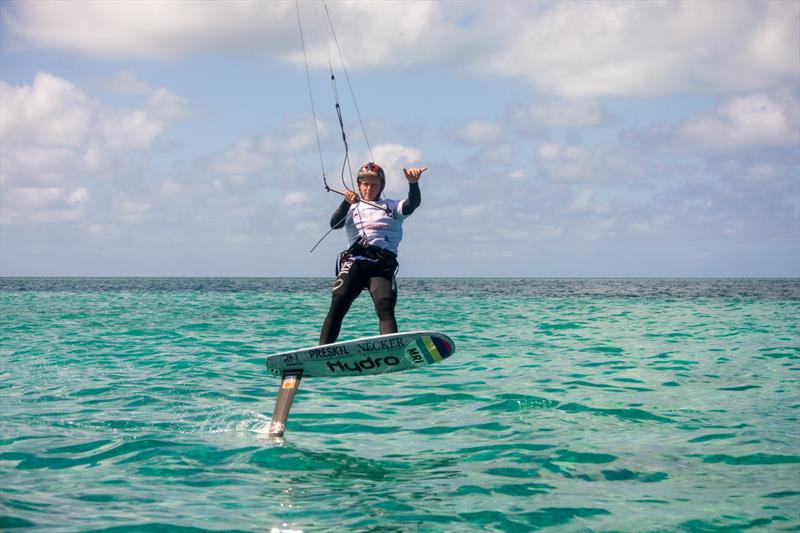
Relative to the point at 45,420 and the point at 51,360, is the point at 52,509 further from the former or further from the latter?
the point at 51,360

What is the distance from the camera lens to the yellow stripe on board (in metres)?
8.95

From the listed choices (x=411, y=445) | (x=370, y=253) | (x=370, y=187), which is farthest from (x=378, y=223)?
(x=411, y=445)

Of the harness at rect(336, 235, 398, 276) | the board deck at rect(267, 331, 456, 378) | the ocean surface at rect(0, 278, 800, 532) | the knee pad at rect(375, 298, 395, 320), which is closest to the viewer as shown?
the ocean surface at rect(0, 278, 800, 532)

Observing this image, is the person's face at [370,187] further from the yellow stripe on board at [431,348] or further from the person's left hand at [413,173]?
the yellow stripe on board at [431,348]

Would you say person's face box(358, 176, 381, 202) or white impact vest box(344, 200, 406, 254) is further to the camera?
person's face box(358, 176, 381, 202)

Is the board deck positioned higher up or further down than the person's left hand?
further down

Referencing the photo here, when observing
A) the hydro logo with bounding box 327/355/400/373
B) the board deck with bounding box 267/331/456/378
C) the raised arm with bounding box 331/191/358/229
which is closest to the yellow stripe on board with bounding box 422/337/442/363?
the board deck with bounding box 267/331/456/378

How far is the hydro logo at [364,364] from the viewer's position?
9.14 m

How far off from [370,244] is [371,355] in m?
1.48

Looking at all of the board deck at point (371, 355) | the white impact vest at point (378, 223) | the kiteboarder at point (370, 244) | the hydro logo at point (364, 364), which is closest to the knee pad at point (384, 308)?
the kiteboarder at point (370, 244)

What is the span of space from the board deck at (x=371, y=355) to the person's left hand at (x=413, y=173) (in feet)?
6.35

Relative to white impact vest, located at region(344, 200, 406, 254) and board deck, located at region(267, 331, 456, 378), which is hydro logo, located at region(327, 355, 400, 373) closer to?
board deck, located at region(267, 331, 456, 378)

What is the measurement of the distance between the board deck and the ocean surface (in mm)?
747

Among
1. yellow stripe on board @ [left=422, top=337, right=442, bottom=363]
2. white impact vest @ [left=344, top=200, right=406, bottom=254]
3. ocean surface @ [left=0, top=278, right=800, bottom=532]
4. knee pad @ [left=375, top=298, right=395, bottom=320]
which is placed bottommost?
ocean surface @ [left=0, top=278, right=800, bottom=532]
